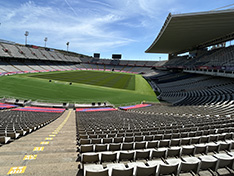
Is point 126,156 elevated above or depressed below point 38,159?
above

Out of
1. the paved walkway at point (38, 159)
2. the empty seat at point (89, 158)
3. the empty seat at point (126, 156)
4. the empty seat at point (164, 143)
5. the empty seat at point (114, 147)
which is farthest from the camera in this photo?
the empty seat at point (164, 143)

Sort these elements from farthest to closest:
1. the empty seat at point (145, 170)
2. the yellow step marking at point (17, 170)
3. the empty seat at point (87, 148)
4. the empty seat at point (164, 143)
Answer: the empty seat at point (164, 143)
the empty seat at point (87, 148)
the yellow step marking at point (17, 170)
the empty seat at point (145, 170)

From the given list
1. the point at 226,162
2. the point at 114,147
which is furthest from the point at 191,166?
the point at 114,147

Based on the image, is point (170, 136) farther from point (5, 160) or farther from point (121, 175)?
point (5, 160)

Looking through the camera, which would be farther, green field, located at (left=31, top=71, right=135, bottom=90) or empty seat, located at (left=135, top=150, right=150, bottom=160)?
green field, located at (left=31, top=71, right=135, bottom=90)

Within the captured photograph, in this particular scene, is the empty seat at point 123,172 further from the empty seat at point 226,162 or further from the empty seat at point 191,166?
the empty seat at point 226,162

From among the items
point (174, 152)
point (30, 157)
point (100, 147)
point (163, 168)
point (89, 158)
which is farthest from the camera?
point (100, 147)

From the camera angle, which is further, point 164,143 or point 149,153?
point 164,143

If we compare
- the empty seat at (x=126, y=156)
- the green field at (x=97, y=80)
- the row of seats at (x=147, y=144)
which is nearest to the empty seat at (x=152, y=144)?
the row of seats at (x=147, y=144)

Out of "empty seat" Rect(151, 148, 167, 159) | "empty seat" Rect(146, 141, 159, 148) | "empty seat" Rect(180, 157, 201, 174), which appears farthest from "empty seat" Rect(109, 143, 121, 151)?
"empty seat" Rect(180, 157, 201, 174)

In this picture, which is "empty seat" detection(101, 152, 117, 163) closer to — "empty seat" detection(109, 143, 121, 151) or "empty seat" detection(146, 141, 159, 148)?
"empty seat" detection(109, 143, 121, 151)

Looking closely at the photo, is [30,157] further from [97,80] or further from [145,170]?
[97,80]

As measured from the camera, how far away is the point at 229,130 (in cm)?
771

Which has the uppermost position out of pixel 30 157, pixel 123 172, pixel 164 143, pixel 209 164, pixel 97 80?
pixel 97 80
